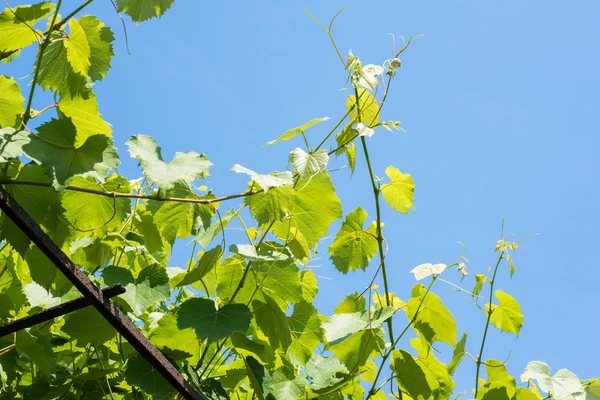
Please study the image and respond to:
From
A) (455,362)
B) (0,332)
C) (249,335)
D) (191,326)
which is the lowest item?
(0,332)

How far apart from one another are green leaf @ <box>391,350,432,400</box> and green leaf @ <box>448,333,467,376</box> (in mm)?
397

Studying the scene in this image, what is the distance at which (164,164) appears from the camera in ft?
3.99

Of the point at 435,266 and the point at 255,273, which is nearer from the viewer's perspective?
the point at 255,273

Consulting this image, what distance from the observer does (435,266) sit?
179cm

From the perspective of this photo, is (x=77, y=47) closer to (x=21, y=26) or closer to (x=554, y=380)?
(x=21, y=26)

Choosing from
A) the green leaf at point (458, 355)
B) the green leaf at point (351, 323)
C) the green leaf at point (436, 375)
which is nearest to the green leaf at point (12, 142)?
the green leaf at point (351, 323)

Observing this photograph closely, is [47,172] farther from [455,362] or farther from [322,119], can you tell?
[455,362]

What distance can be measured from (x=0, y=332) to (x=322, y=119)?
34.8 inches

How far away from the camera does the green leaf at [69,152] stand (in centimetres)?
113

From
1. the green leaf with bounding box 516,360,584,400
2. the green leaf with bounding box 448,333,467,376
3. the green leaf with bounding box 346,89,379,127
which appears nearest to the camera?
the green leaf with bounding box 346,89,379,127

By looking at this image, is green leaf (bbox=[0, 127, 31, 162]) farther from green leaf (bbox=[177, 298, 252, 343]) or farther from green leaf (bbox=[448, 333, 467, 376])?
green leaf (bbox=[448, 333, 467, 376])

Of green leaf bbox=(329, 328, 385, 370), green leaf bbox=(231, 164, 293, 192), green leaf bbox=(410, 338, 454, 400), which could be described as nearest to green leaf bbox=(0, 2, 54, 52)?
green leaf bbox=(231, 164, 293, 192)

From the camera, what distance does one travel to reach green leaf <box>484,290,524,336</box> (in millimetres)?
2086

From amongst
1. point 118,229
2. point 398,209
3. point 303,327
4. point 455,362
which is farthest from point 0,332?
point 455,362
